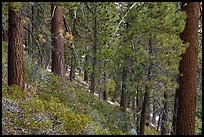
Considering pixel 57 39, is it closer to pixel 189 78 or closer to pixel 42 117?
pixel 42 117

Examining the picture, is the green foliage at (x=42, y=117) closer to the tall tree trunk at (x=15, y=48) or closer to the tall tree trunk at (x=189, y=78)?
the tall tree trunk at (x=15, y=48)

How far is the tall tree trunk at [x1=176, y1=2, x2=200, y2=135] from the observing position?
9.14m

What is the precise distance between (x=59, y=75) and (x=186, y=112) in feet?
25.7

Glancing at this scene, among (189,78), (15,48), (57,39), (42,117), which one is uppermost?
(57,39)

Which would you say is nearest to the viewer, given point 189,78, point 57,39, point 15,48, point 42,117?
point 42,117

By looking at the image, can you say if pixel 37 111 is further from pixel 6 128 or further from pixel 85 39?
pixel 85 39

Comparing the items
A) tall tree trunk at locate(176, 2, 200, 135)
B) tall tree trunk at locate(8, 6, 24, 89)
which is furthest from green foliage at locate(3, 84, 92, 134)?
tall tree trunk at locate(176, 2, 200, 135)

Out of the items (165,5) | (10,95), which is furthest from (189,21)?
(10,95)

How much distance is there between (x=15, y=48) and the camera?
9812 mm

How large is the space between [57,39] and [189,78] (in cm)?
798

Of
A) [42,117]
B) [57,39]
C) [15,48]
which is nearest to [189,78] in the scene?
[42,117]

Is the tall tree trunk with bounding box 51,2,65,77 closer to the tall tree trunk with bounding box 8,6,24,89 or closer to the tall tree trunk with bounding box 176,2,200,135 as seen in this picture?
the tall tree trunk with bounding box 8,6,24,89

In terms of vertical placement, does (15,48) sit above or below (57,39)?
below

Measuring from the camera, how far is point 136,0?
8.90m
